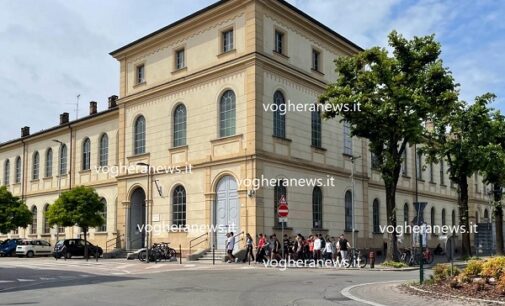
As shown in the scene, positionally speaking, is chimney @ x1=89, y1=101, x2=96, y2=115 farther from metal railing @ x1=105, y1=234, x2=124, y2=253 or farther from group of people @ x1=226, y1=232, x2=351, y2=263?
group of people @ x1=226, y1=232, x2=351, y2=263

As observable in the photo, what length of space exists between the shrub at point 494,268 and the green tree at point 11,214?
130ft

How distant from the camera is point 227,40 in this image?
32.1 meters

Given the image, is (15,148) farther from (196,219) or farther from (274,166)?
(274,166)

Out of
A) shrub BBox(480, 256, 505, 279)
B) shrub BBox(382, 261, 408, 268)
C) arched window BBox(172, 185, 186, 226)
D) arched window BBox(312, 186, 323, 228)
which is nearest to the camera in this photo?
shrub BBox(480, 256, 505, 279)

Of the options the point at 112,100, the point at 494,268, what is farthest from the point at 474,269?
the point at 112,100

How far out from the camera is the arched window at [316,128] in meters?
34.2

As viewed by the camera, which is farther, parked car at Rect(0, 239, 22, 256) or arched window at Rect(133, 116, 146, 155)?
parked car at Rect(0, 239, 22, 256)

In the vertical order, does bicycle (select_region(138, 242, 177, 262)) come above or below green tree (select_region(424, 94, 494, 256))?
below

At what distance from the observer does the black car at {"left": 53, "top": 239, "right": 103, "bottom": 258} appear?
37.1 m

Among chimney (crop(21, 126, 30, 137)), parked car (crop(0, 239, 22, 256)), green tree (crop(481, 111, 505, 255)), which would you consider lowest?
parked car (crop(0, 239, 22, 256))

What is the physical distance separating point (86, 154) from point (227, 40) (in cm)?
1865

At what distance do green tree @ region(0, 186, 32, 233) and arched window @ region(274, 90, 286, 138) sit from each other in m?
25.2

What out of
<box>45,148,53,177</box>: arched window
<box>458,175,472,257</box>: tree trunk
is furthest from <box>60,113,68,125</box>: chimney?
<box>458,175,472,257</box>: tree trunk

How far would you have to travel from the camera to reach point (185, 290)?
1548 cm
